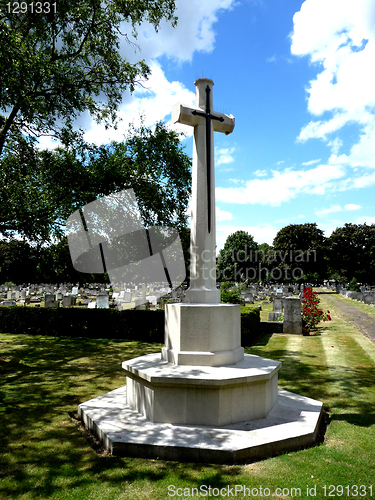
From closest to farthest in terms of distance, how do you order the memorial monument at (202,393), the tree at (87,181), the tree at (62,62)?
the memorial monument at (202,393) < the tree at (62,62) < the tree at (87,181)

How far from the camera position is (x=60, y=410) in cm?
521

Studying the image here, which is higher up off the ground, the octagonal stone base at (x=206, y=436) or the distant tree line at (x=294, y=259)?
the distant tree line at (x=294, y=259)

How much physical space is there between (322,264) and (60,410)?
44989 millimetres

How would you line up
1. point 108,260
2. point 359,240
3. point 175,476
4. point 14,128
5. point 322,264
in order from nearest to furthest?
point 175,476 → point 14,128 → point 108,260 → point 322,264 → point 359,240

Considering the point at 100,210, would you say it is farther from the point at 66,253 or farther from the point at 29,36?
the point at 29,36

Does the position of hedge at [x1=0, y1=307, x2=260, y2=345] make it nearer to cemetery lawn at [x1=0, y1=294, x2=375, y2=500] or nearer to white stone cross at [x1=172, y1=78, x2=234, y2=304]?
cemetery lawn at [x1=0, y1=294, x2=375, y2=500]

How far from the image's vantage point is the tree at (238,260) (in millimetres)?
53688

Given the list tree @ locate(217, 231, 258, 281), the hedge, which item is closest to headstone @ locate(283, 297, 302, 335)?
the hedge

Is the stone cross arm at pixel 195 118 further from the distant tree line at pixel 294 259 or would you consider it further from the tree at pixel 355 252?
the tree at pixel 355 252

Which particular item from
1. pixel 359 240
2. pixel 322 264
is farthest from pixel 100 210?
pixel 359 240

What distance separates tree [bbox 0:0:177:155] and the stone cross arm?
5045 millimetres

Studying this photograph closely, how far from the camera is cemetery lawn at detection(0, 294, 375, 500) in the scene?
10.1 ft
